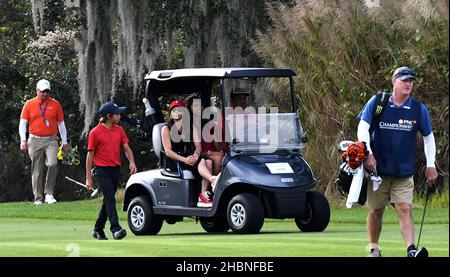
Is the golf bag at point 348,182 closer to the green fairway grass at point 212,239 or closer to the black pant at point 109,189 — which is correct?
the green fairway grass at point 212,239

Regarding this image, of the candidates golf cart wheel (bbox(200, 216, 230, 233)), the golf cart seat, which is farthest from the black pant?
golf cart wheel (bbox(200, 216, 230, 233))

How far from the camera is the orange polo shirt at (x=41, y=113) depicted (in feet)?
77.7

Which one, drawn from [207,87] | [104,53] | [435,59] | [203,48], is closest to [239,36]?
[203,48]

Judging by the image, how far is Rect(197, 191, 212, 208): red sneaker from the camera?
696 inches

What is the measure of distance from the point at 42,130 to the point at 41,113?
0.45 metres

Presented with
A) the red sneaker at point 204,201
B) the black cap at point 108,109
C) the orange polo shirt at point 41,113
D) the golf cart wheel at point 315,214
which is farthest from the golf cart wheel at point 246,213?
the orange polo shirt at point 41,113

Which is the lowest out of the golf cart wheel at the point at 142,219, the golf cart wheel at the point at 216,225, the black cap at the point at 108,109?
the golf cart wheel at the point at 216,225

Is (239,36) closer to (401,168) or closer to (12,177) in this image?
(12,177)

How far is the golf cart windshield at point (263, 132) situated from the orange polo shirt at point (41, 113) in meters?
6.31

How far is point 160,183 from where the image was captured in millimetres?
18172

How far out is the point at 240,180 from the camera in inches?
676

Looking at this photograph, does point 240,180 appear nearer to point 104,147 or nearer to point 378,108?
point 104,147

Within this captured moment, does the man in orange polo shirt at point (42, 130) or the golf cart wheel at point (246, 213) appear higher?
the man in orange polo shirt at point (42, 130)

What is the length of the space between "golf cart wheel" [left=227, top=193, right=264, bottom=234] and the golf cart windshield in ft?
2.55
